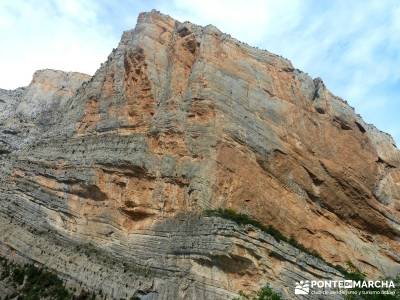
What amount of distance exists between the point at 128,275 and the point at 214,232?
6.21 meters

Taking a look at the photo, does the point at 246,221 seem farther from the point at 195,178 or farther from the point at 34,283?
the point at 34,283

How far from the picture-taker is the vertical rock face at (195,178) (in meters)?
38.9

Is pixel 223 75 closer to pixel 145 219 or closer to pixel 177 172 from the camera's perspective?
pixel 177 172

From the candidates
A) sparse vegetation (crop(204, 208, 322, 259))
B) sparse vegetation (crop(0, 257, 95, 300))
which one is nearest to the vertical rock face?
sparse vegetation (crop(204, 208, 322, 259))

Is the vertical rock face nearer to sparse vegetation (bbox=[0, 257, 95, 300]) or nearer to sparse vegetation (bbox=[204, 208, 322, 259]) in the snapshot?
sparse vegetation (bbox=[204, 208, 322, 259])

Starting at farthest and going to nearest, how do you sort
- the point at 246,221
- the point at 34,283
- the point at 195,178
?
1. the point at 195,178
2. the point at 246,221
3. the point at 34,283

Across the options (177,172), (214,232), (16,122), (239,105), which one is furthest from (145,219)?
(16,122)

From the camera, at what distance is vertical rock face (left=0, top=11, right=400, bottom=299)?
38906 millimetres

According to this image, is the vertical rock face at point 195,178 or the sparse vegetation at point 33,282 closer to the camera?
the sparse vegetation at point 33,282

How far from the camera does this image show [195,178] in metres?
43.5

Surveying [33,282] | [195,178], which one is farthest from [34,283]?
[195,178]

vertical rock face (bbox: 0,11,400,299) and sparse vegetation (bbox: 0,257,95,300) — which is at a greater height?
vertical rock face (bbox: 0,11,400,299)

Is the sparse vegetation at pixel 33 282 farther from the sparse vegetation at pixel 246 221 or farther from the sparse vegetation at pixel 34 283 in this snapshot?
the sparse vegetation at pixel 246 221

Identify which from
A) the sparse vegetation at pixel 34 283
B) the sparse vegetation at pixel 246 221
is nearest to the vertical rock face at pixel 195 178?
the sparse vegetation at pixel 246 221
